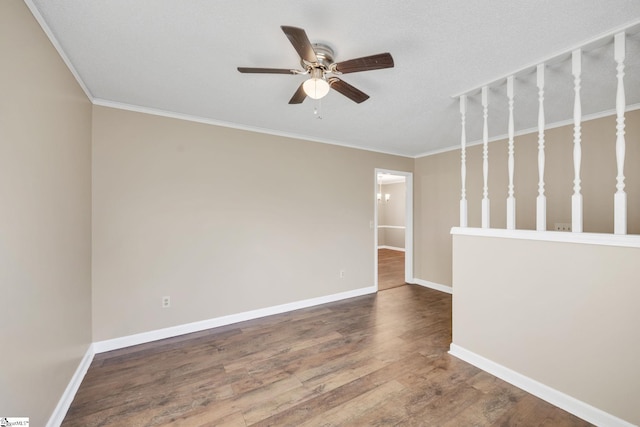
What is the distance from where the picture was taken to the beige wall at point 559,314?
5.00 ft

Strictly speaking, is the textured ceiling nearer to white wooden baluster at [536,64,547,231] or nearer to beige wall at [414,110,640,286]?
white wooden baluster at [536,64,547,231]

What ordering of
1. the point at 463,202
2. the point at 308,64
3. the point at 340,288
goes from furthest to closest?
1. the point at 340,288
2. the point at 463,202
3. the point at 308,64

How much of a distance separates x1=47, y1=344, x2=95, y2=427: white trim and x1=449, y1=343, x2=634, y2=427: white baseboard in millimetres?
3079

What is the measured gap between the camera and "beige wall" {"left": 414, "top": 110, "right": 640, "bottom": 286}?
270cm

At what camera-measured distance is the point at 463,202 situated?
2.45 m

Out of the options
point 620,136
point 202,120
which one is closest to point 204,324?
point 202,120

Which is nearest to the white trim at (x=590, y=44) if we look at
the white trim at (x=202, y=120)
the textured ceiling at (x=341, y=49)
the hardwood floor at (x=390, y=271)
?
the textured ceiling at (x=341, y=49)

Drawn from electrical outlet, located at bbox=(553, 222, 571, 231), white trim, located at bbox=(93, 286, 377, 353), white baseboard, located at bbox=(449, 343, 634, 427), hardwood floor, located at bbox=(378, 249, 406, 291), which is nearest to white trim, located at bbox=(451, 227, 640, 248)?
white baseboard, located at bbox=(449, 343, 634, 427)

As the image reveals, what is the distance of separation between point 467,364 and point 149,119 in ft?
13.1

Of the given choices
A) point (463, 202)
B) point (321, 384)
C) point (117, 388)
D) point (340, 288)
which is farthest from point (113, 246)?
Result: point (463, 202)

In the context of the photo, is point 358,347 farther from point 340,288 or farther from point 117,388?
point 117,388

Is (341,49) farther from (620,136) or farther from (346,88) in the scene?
(620,136)

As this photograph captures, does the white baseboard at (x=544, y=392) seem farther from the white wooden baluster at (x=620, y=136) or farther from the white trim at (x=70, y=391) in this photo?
the white trim at (x=70, y=391)

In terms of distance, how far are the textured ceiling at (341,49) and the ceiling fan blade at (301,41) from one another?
216mm
